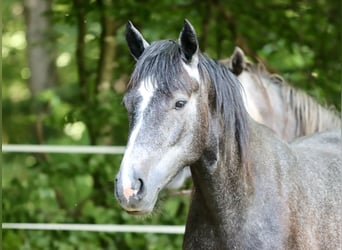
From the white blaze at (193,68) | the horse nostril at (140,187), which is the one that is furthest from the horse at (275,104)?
the horse nostril at (140,187)

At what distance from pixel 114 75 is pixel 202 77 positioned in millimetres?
4419

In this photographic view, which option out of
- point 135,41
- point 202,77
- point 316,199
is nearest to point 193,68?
point 202,77

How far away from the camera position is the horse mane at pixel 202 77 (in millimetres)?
3246

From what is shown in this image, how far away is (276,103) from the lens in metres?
5.99

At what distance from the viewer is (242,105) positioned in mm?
3562

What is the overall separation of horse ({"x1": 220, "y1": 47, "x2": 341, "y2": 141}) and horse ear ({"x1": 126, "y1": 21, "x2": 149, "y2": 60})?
2.18 m

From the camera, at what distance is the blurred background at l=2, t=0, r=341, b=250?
679cm

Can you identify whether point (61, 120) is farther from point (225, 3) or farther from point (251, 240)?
point (251, 240)

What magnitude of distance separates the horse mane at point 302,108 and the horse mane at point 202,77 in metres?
2.04

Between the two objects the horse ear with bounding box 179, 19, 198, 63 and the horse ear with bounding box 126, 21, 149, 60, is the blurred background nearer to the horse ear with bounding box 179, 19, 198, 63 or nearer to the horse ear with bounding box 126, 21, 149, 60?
the horse ear with bounding box 126, 21, 149, 60

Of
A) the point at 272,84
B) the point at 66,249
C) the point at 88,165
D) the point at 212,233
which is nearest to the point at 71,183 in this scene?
the point at 88,165

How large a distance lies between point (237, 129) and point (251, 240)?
0.44m

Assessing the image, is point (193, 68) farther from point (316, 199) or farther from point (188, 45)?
point (316, 199)

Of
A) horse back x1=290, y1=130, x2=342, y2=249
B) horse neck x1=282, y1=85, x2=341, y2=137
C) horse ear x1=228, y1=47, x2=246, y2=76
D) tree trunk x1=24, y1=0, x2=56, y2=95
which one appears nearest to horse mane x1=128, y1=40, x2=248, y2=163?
horse back x1=290, y1=130, x2=342, y2=249
